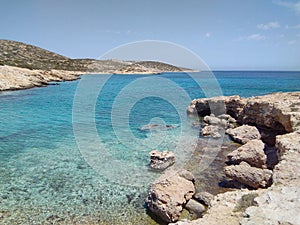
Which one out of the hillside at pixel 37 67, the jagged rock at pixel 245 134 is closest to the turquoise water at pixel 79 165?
the jagged rock at pixel 245 134

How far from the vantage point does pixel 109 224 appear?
1074 cm

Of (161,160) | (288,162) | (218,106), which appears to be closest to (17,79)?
(218,106)

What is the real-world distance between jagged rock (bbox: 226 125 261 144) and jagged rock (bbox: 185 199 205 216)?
11291 mm

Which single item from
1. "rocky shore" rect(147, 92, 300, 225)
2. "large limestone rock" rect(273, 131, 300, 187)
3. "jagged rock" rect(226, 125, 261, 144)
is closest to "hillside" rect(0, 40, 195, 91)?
"jagged rock" rect(226, 125, 261, 144)

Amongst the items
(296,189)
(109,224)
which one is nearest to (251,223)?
(296,189)

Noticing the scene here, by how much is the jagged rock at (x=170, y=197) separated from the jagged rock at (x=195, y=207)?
0.65 feet

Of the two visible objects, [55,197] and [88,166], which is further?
→ [88,166]

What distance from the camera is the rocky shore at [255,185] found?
23.6 ft

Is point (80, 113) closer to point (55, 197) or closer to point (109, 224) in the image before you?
point (55, 197)

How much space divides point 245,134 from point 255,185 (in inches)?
386

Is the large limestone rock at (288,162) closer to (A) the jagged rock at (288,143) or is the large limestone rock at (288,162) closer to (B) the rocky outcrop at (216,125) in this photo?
(A) the jagged rock at (288,143)

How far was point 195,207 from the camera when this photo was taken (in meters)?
11.8

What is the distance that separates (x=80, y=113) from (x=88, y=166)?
19.5 meters

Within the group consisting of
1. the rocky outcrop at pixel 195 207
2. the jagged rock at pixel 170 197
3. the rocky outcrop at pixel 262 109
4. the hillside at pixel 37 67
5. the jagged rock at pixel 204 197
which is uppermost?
the hillside at pixel 37 67
